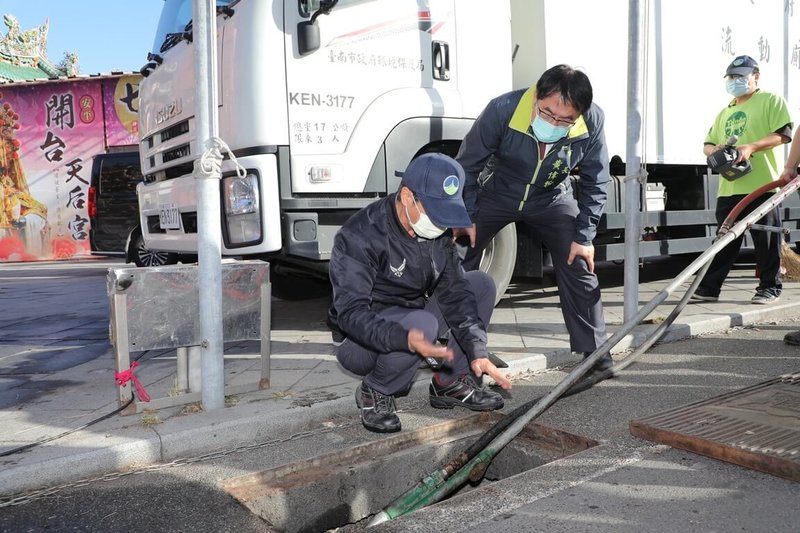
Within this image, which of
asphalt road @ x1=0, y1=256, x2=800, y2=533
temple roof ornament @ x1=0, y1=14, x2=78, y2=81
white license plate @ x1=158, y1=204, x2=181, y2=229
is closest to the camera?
asphalt road @ x1=0, y1=256, x2=800, y2=533

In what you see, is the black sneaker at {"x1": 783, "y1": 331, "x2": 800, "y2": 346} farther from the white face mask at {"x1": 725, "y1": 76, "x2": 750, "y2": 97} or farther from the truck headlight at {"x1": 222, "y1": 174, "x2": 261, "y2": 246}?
the truck headlight at {"x1": 222, "y1": 174, "x2": 261, "y2": 246}

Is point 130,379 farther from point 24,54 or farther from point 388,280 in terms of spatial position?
point 24,54

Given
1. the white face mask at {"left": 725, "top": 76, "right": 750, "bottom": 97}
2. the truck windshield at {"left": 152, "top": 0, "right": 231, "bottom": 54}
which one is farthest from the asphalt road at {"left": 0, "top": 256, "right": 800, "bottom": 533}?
the truck windshield at {"left": 152, "top": 0, "right": 231, "bottom": 54}

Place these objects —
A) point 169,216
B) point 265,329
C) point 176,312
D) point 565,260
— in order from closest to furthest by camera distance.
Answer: point 176,312 → point 265,329 → point 565,260 → point 169,216

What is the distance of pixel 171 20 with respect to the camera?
5.32 m

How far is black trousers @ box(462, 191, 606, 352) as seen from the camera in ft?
12.1

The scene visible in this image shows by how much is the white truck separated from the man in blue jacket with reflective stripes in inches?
37.2

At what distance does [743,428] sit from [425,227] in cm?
153

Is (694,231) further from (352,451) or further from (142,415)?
(142,415)

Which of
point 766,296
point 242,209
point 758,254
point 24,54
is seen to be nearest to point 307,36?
point 242,209

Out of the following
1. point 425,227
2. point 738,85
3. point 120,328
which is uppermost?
point 738,85

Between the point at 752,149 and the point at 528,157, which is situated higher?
the point at 752,149

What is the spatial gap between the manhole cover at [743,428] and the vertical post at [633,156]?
52.4 inches

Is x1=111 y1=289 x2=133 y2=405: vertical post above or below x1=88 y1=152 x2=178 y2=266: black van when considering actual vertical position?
below
